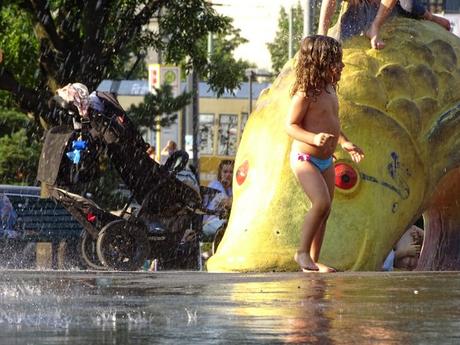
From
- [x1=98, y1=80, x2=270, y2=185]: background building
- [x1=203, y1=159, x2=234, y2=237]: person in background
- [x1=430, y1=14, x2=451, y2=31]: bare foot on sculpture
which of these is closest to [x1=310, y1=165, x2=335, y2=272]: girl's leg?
[x1=430, y1=14, x2=451, y2=31]: bare foot on sculpture

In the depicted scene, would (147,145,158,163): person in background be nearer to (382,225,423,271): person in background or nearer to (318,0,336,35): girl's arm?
(382,225,423,271): person in background

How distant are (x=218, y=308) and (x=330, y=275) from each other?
7.73 ft

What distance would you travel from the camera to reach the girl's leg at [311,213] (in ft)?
30.7

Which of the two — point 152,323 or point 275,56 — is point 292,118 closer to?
point 152,323

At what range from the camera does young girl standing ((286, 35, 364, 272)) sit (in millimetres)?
9359

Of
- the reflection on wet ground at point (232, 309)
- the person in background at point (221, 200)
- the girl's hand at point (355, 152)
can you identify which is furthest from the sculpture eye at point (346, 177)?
the person in background at point (221, 200)

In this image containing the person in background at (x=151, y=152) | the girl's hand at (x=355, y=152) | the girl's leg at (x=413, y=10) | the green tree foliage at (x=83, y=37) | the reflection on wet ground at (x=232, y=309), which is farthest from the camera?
the green tree foliage at (x=83, y=37)

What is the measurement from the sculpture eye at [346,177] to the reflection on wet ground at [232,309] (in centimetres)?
175

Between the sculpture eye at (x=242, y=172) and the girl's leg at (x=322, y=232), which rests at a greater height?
the sculpture eye at (x=242, y=172)

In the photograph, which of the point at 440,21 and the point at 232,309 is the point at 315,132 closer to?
the point at 440,21

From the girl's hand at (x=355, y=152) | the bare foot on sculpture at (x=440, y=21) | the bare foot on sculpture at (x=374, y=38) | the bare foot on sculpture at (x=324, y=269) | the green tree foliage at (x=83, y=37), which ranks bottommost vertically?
the bare foot on sculpture at (x=324, y=269)

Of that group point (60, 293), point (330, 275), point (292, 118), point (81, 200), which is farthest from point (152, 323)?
point (81, 200)

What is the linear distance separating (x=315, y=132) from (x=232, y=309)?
135 inches

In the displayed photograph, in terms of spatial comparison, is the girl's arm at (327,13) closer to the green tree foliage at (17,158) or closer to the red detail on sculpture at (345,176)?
the red detail on sculpture at (345,176)
